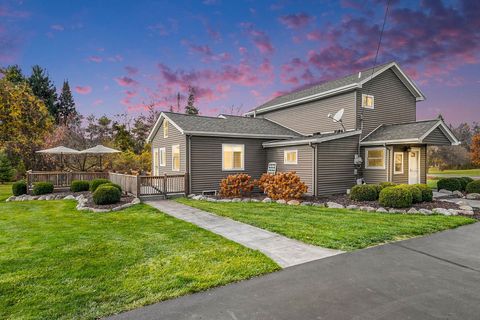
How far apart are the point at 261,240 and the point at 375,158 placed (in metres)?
11.0

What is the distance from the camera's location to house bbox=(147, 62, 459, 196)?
1338cm

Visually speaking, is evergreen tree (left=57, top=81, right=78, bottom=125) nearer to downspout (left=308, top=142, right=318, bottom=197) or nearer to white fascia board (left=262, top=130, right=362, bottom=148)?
white fascia board (left=262, top=130, right=362, bottom=148)

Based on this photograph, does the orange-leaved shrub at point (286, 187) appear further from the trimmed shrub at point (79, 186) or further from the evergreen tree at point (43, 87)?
the evergreen tree at point (43, 87)

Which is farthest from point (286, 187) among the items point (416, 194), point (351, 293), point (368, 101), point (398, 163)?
point (351, 293)

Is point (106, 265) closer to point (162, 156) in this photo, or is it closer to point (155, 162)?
point (162, 156)

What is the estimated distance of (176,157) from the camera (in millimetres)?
15352

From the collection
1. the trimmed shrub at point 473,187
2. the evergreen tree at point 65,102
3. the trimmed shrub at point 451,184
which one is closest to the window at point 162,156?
the trimmed shrub at point 451,184

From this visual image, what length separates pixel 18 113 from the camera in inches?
744

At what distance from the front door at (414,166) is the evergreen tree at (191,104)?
33548 mm

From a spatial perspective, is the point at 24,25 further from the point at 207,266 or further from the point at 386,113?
the point at 386,113

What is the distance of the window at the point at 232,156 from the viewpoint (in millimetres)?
14797

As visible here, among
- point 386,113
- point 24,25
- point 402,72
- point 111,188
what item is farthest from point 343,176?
point 24,25

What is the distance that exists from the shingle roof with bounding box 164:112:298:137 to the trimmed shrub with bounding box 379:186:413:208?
7590mm

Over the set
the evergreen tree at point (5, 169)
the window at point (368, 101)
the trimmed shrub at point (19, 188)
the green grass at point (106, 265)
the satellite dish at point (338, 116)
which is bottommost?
the green grass at point (106, 265)
